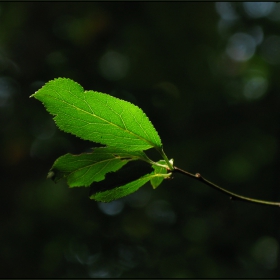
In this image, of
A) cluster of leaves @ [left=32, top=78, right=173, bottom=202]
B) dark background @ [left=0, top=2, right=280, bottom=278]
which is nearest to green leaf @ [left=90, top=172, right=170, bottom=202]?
cluster of leaves @ [left=32, top=78, right=173, bottom=202]

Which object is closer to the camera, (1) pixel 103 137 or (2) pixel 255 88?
(1) pixel 103 137

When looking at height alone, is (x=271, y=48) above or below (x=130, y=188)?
above

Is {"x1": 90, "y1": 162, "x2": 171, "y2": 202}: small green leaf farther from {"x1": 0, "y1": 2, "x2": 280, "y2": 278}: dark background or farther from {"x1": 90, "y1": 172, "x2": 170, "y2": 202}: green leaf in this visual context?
{"x1": 0, "y1": 2, "x2": 280, "y2": 278}: dark background

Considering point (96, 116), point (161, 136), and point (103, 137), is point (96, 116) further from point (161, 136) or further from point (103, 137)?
point (161, 136)

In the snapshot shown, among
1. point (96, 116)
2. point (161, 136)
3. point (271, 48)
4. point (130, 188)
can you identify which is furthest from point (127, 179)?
point (271, 48)

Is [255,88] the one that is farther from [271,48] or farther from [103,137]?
[103,137]

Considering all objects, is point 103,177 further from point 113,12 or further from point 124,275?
point 113,12

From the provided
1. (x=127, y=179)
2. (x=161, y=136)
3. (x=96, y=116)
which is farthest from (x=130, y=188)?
(x=161, y=136)
